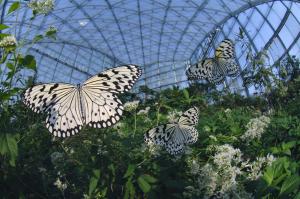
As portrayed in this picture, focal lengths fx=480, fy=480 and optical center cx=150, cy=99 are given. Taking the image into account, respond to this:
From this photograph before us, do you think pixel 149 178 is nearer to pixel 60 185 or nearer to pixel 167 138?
pixel 60 185

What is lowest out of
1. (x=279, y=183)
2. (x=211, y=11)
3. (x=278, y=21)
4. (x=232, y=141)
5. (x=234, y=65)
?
(x=279, y=183)

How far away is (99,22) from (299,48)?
579 inches

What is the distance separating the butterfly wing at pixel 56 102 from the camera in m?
2.43

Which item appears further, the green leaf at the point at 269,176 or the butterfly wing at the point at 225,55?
the butterfly wing at the point at 225,55

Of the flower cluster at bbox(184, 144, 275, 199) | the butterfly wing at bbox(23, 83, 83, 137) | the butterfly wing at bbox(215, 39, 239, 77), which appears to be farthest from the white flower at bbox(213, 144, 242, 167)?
the butterfly wing at bbox(215, 39, 239, 77)

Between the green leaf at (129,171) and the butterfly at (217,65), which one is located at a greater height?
the butterfly at (217,65)

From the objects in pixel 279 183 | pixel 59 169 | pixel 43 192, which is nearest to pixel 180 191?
pixel 279 183

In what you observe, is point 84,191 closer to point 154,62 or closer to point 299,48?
point 299,48

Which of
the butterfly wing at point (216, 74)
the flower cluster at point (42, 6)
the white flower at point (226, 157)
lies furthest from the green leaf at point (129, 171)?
the butterfly wing at point (216, 74)

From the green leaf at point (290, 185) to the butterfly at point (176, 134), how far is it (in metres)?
0.66

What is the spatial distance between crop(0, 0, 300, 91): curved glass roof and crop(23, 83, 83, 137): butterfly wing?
12.7 m

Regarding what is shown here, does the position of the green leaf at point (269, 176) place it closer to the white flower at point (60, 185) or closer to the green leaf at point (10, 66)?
the white flower at point (60, 185)

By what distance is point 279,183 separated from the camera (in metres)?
2.07

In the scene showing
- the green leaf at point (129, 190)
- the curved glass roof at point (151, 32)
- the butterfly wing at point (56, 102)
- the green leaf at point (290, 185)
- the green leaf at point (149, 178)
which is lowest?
the green leaf at point (290, 185)
